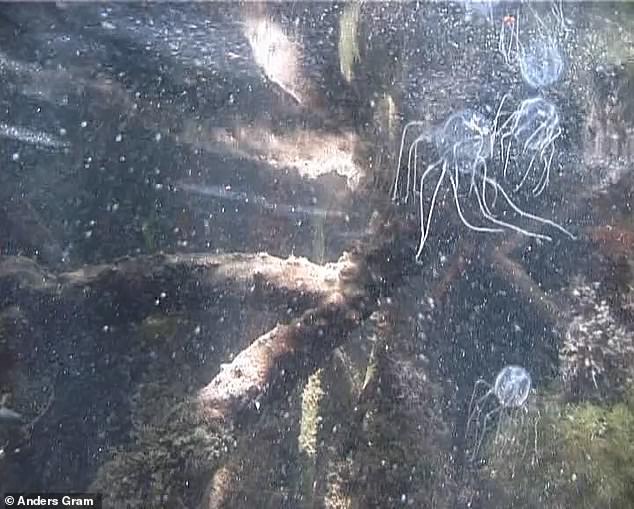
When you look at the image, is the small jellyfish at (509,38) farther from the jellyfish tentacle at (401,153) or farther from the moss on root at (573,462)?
the moss on root at (573,462)

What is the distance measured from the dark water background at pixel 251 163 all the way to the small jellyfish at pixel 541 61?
1.5 inches

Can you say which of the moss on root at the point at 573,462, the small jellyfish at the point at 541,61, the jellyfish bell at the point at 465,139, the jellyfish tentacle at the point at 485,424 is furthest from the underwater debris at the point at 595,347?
the small jellyfish at the point at 541,61

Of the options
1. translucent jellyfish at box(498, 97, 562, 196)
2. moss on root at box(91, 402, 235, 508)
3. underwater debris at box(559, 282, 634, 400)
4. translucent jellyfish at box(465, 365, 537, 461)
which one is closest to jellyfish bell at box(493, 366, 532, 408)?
translucent jellyfish at box(465, 365, 537, 461)

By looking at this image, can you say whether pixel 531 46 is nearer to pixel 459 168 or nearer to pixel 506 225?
pixel 459 168

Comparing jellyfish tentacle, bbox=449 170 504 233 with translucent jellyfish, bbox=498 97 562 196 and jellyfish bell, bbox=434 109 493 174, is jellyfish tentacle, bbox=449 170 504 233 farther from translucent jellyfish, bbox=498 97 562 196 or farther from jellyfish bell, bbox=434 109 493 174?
translucent jellyfish, bbox=498 97 562 196

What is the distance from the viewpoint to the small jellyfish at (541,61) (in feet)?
6.24

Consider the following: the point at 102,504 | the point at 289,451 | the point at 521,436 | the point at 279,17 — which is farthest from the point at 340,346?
the point at 279,17

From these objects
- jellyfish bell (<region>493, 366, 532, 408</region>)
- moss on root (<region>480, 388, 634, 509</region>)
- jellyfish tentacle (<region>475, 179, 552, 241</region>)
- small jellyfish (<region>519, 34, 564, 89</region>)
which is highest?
small jellyfish (<region>519, 34, 564, 89</region>)

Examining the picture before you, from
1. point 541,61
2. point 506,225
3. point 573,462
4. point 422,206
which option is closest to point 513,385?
point 573,462

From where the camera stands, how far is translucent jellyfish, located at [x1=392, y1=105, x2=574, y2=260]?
6.08 feet

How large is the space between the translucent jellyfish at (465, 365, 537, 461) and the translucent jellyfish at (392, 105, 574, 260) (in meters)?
0.44

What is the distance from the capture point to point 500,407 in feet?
6.31

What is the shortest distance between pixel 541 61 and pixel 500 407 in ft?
3.42

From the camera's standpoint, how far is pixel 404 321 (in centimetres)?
193
